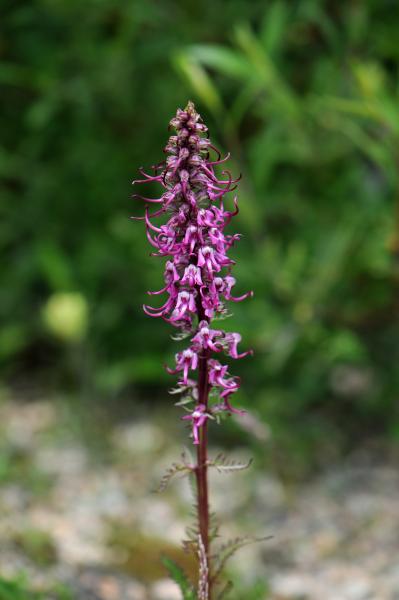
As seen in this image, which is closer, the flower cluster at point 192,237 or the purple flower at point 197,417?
the flower cluster at point 192,237

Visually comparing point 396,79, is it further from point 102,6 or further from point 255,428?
point 255,428

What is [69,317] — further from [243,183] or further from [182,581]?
[182,581]

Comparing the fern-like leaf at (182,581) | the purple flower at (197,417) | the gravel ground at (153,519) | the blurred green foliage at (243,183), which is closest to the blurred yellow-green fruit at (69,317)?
the blurred green foliage at (243,183)

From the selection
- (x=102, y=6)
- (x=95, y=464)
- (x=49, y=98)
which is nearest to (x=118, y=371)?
(x=95, y=464)

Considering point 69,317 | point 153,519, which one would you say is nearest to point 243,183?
point 69,317

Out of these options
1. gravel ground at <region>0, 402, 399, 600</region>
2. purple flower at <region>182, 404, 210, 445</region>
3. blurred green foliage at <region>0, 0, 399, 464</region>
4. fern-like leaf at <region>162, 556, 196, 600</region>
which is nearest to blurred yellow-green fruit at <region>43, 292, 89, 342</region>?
blurred green foliage at <region>0, 0, 399, 464</region>

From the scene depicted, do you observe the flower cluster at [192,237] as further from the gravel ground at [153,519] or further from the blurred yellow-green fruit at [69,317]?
the blurred yellow-green fruit at [69,317]
